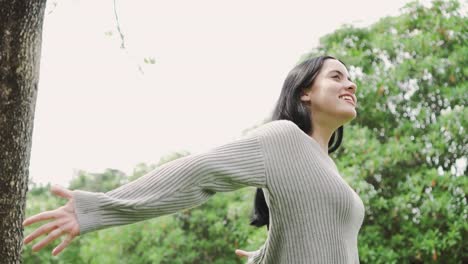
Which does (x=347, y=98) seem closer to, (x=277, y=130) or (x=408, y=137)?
(x=277, y=130)

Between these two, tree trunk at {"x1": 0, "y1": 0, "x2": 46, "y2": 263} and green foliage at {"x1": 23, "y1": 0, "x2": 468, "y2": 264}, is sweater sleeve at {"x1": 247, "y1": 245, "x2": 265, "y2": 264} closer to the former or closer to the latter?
tree trunk at {"x1": 0, "y1": 0, "x2": 46, "y2": 263}

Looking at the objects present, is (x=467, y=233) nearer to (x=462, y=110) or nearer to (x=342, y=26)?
(x=462, y=110)

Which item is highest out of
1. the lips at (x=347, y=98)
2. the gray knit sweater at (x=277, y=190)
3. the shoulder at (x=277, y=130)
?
the lips at (x=347, y=98)

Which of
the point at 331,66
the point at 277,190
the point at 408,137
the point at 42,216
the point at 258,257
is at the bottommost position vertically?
the point at 408,137

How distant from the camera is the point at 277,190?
6.04 ft

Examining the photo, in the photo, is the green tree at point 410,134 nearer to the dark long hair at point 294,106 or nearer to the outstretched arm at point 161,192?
the dark long hair at point 294,106

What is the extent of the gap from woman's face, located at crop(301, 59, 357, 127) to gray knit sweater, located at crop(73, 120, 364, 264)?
13cm

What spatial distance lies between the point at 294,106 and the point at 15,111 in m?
0.98

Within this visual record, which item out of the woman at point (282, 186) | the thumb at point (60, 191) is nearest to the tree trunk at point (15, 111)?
the woman at point (282, 186)

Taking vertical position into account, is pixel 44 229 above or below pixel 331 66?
below

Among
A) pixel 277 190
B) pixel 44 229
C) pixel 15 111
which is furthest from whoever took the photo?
pixel 277 190

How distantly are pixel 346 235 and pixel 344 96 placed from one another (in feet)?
1.55

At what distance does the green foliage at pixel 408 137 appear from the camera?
6.18 metres

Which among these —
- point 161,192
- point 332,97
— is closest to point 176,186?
point 161,192
